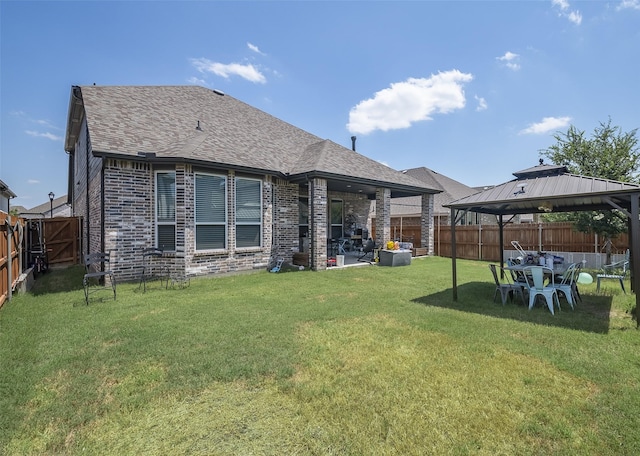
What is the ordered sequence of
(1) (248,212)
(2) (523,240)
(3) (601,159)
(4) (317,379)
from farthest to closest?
(2) (523,240) → (3) (601,159) → (1) (248,212) → (4) (317,379)

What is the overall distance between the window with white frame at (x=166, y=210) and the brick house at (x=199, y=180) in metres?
0.03

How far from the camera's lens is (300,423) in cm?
267

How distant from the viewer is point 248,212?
33.9ft

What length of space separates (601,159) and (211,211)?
15901 mm

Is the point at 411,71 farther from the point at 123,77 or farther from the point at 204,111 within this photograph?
the point at 123,77

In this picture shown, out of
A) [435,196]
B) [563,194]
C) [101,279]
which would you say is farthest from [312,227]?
[435,196]

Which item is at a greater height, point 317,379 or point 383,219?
point 383,219

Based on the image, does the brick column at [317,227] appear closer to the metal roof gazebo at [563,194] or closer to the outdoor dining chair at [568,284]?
the metal roof gazebo at [563,194]

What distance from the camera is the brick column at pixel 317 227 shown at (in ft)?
36.2

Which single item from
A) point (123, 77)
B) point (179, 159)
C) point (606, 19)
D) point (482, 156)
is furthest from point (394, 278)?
point (123, 77)

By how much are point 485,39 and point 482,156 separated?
26.6 ft

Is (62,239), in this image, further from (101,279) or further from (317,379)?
(317,379)

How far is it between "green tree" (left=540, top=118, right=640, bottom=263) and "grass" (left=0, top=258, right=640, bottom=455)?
24.0 feet

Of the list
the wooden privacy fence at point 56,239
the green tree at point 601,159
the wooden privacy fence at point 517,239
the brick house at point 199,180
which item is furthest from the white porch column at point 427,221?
the wooden privacy fence at point 56,239
